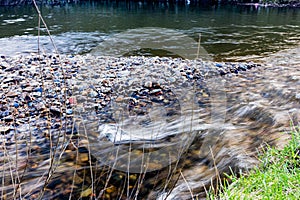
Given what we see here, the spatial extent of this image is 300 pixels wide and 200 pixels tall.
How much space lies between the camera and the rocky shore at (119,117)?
2807 millimetres

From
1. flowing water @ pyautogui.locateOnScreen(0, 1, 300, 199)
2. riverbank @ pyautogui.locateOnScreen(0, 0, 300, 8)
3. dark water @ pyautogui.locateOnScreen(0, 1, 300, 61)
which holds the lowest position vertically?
flowing water @ pyautogui.locateOnScreen(0, 1, 300, 199)

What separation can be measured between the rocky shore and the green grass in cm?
35

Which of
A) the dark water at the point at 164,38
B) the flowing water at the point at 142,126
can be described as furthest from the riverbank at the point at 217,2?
the flowing water at the point at 142,126

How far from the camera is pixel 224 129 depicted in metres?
3.70

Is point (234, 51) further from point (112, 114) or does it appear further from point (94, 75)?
point (112, 114)

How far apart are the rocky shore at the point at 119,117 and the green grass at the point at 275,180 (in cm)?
35

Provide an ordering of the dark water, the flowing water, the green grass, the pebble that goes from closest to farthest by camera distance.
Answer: the green grass → the flowing water → the pebble → the dark water

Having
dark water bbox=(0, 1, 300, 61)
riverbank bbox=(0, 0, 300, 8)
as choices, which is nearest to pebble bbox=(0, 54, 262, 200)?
dark water bbox=(0, 1, 300, 61)

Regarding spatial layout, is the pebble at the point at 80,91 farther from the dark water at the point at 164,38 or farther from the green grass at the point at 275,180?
the dark water at the point at 164,38

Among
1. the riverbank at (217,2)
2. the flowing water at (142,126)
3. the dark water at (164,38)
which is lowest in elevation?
the flowing water at (142,126)

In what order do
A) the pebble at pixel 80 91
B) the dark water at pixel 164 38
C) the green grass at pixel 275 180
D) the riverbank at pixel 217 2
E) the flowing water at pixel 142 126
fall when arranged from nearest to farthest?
the green grass at pixel 275 180 → the flowing water at pixel 142 126 → the pebble at pixel 80 91 → the dark water at pixel 164 38 → the riverbank at pixel 217 2

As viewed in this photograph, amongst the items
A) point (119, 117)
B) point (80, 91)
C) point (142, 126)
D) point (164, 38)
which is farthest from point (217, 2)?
point (142, 126)

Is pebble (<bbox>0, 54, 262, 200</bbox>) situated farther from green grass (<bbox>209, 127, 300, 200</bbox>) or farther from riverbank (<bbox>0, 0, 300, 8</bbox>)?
riverbank (<bbox>0, 0, 300, 8</bbox>)

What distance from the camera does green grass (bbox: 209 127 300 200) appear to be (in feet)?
6.13
